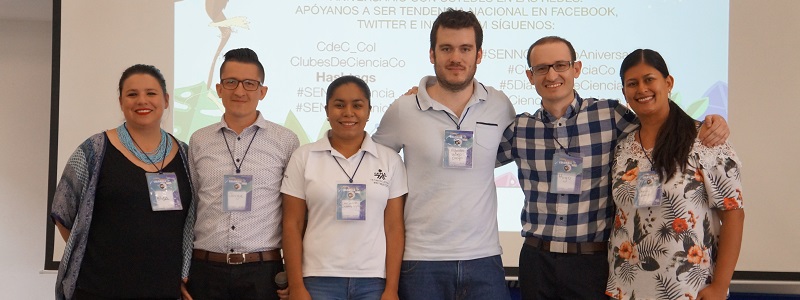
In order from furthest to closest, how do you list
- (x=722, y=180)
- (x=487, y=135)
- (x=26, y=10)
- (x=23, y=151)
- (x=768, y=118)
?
(x=23, y=151) < (x=26, y=10) < (x=768, y=118) < (x=487, y=135) < (x=722, y=180)

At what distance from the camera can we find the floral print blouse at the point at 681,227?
230cm

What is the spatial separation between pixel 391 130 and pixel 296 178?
430mm

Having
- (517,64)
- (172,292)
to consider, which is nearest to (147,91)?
(172,292)

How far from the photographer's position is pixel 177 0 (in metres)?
4.18

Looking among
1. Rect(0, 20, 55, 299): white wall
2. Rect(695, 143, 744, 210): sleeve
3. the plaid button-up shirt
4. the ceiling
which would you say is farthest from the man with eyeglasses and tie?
Rect(0, 20, 55, 299): white wall

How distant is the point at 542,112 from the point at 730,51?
6.74ft

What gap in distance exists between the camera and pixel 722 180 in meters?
2.28

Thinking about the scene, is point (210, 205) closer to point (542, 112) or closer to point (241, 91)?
point (241, 91)

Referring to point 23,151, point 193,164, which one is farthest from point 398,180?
point 23,151

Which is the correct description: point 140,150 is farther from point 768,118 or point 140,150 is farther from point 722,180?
point 768,118

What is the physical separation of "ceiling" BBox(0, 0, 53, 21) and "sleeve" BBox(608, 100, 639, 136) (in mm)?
4119

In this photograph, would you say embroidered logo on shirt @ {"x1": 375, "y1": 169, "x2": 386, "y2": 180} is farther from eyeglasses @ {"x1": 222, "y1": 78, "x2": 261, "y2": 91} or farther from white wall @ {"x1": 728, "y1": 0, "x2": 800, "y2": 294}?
white wall @ {"x1": 728, "y1": 0, "x2": 800, "y2": 294}

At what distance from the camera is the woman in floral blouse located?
2301 millimetres

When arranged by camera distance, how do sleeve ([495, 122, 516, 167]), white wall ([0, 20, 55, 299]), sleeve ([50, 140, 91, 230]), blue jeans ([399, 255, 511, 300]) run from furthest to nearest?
white wall ([0, 20, 55, 299]), sleeve ([495, 122, 516, 167]), blue jeans ([399, 255, 511, 300]), sleeve ([50, 140, 91, 230])
